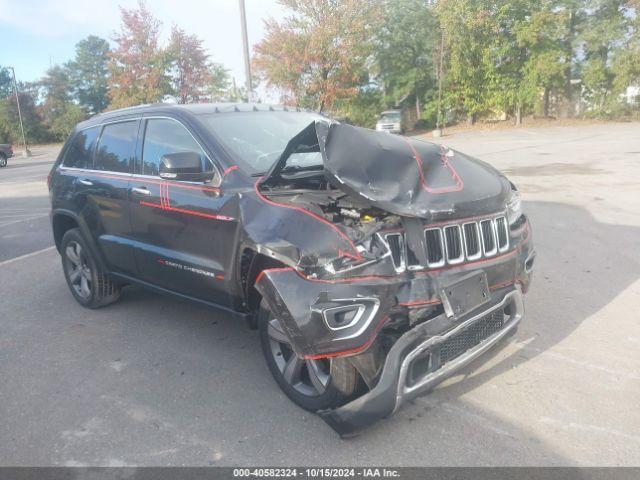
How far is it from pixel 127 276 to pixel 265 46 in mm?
30214

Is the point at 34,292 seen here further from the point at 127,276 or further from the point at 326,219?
the point at 326,219

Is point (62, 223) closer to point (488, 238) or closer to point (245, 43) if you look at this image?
point (488, 238)

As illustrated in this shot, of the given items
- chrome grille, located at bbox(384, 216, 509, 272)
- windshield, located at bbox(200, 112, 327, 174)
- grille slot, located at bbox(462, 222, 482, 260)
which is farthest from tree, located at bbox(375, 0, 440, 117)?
grille slot, located at bbox(462, 222, 482, 260)

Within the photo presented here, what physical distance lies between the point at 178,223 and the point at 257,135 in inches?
35.9

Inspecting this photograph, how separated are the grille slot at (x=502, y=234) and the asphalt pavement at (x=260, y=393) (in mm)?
867

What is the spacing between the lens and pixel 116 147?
4793 millimetres

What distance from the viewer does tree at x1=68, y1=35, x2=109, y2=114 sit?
61.2 meters

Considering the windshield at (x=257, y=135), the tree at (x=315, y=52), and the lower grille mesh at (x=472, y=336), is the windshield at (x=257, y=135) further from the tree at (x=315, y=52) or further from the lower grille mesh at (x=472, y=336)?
the tree at (x=315, y=52)

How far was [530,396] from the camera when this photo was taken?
328cm

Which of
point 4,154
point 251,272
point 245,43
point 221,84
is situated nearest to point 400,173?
point 251,272

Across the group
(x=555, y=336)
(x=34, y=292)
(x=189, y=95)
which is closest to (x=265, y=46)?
(x=189, y=95)

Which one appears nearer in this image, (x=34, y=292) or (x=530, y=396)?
(x=530, y=396)

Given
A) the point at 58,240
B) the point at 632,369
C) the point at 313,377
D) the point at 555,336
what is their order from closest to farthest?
the point at 313,377 → the point at 632,369 → the point at 555,336 → the point at 58,240

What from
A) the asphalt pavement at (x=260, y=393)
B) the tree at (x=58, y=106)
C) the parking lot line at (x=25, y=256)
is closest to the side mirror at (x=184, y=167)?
the asphalt pavement at (x=260, y=393)
